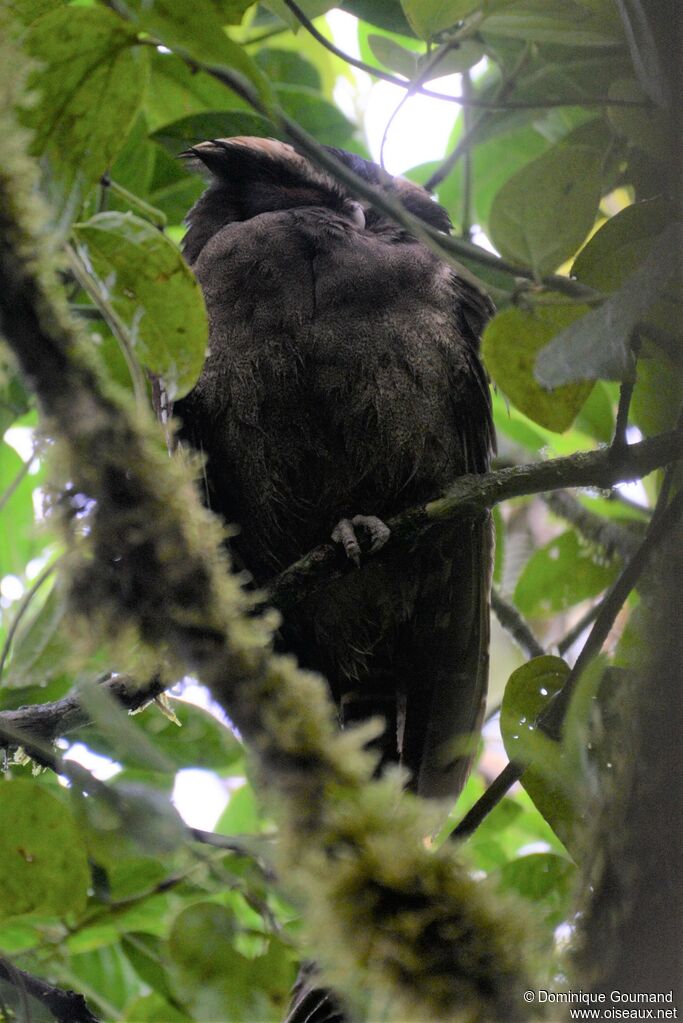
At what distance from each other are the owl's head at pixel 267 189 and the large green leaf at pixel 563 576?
2.26ft

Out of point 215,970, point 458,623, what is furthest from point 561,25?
point 458,623

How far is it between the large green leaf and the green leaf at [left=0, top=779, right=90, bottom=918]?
114 centimetres

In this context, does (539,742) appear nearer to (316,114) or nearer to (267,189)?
(316,114)

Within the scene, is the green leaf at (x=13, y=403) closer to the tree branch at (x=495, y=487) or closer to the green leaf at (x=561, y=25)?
the tree branch at (x=495, y=487)

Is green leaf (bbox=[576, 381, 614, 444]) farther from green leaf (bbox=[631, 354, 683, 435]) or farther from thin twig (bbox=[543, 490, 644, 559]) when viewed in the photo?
green leaf (bbox=[631, 354, 683, 435])

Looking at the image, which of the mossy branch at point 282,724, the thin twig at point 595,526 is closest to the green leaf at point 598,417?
the thin twig at point 595,526

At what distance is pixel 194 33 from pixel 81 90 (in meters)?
0.15

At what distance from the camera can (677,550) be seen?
91 cm

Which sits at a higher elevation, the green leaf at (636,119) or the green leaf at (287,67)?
the green leaf at (287,67)

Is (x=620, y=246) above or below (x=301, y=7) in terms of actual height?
below

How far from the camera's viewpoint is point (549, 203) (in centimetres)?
127

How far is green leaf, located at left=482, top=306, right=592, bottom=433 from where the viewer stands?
1236 millimetres

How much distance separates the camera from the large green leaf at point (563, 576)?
2.01 metres

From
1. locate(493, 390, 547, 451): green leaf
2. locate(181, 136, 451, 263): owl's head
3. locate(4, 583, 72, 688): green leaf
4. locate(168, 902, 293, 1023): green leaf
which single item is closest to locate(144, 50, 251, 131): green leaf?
locate(181, 136, 451, 263): owl's head
